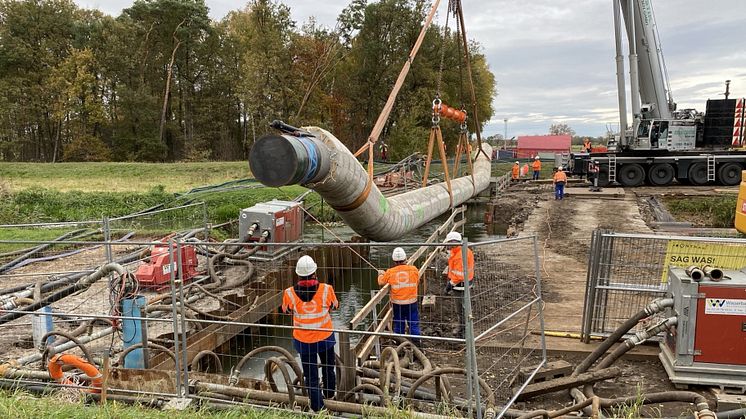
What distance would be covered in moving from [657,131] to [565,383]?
21.2 meters

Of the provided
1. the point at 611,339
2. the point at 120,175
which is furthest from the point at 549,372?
the point at 120,175

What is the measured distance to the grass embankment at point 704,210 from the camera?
52.0 ft

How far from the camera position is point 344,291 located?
1312 centimetres

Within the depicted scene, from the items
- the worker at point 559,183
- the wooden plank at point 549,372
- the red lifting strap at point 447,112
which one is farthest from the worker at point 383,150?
the wooden plank at point 549,372

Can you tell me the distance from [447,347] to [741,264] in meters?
3.88

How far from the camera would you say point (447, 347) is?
25.3 feet

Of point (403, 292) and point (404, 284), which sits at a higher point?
point (404, 284)

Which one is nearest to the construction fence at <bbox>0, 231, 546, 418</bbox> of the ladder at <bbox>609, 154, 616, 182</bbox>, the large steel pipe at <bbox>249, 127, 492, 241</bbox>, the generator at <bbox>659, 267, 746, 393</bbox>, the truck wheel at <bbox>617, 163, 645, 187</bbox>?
the large steel pipe at <bbox>249, 127, 492, 241</bbox>

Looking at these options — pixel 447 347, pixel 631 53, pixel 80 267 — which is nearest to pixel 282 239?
pixel 80 267

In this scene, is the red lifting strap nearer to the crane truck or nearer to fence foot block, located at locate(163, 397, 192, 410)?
fence foot block, located at locate(163, 397, 192, 410)

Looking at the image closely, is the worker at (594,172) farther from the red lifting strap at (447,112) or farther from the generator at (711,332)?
the generator at (711,332)

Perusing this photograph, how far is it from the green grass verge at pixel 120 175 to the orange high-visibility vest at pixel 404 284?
18.1 metres

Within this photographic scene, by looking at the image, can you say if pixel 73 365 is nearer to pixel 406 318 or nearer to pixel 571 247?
pixel 406 318

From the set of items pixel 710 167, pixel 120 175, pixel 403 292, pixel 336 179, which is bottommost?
pixel 403 292
